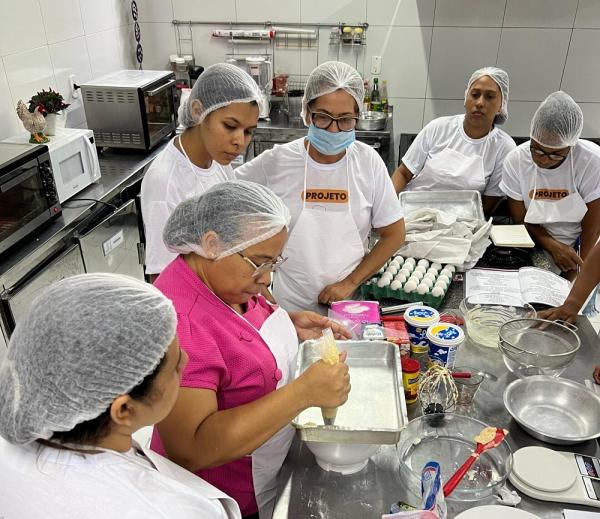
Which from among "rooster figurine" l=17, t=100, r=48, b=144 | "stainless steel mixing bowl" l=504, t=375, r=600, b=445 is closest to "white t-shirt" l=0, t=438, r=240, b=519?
"stainless steel mixing bowl" l=504, t=375, r=600, b=445

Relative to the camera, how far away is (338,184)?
192 centimetres

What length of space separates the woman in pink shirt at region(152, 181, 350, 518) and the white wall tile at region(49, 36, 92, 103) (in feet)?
8.46

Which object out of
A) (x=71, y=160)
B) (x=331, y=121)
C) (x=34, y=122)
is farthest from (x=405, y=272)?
(x=34, y=122)

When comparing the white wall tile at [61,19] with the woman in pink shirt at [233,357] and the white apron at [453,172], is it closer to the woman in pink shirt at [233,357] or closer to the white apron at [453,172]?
the white apron at [453,172]

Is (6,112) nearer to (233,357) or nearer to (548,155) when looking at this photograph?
(233,357)

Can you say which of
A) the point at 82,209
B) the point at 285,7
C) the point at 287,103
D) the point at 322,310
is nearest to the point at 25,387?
the point at 322,310

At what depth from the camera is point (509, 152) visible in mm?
2752

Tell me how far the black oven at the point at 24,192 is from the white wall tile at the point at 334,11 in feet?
8.30

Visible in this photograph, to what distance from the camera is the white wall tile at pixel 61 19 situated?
3059 millimetres

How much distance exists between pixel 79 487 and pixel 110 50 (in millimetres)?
3832

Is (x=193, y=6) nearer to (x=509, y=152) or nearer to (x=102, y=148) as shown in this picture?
(x=102, y=148)

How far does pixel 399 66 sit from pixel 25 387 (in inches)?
155

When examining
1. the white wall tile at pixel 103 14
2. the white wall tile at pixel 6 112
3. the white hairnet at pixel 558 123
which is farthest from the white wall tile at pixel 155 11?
the white hairnet at pixel 558 123

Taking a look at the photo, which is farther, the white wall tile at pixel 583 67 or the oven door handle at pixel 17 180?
the white wall tile at pixel 583 67
